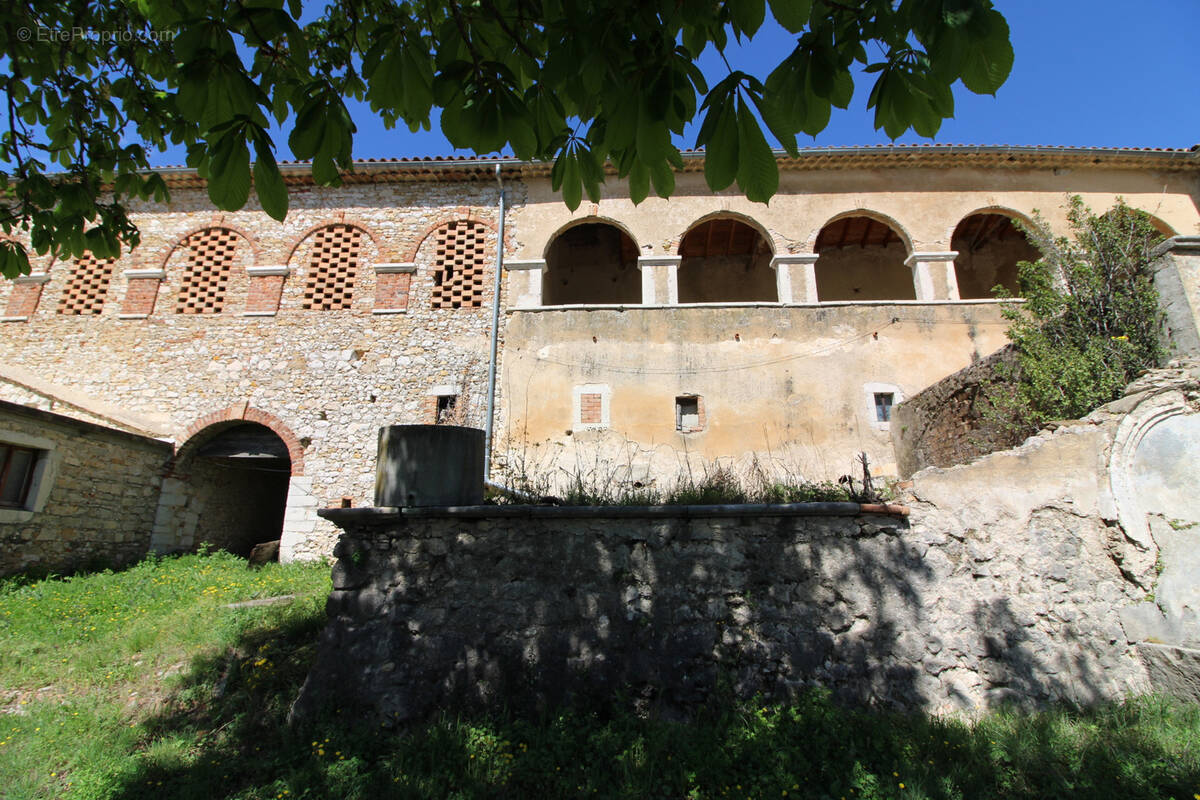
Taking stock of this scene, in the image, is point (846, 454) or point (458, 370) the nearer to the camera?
point (846, 454)

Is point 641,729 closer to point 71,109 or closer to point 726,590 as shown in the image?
point 726,590

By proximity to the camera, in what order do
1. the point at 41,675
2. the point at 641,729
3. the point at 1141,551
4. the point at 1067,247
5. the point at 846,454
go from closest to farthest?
the point at 641,729 < the point at 1141,551 < the point at 41,675 < the point at 1067,247 < the point at 846,454

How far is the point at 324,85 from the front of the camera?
1773 mm

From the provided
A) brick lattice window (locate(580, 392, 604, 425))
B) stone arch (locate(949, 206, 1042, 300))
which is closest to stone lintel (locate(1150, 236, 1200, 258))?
brick lattice window (locate(580, 392, 604, 425))

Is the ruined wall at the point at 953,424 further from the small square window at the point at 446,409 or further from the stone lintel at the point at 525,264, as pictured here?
the small square window at the point at 446,409

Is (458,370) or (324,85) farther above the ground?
(458,370)

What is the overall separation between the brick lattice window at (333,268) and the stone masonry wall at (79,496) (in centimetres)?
387

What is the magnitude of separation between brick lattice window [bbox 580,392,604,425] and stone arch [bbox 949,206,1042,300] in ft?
30.7

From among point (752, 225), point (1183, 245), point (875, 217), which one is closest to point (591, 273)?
point (752, 225)

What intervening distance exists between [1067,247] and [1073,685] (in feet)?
15.5

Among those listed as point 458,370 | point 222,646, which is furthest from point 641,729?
point 458,370

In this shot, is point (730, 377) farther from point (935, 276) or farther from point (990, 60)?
point (990, 60)

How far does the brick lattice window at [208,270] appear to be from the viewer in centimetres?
1173

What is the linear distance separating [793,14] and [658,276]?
9979 mm
